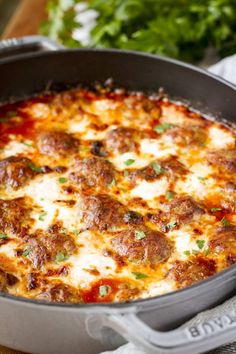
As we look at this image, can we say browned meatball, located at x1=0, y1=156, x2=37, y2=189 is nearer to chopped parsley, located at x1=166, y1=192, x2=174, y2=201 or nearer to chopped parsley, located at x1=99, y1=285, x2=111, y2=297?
chopped parsley, located at x1=166, y1=192, x2=174, y2=201

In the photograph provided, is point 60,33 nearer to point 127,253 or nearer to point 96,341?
point 127,253

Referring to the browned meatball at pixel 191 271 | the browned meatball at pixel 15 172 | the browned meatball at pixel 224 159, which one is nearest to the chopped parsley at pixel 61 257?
the browned meatball at pixel 191 271

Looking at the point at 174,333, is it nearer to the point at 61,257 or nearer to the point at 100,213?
the point at 61,257

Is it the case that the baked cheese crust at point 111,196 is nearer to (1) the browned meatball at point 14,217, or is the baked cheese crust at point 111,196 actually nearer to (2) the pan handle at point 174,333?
(1) the browned meatball at point 14,217

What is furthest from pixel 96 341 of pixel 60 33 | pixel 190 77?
pixel 60 33

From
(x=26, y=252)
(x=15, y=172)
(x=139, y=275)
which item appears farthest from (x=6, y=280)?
(x=15, y=172)
